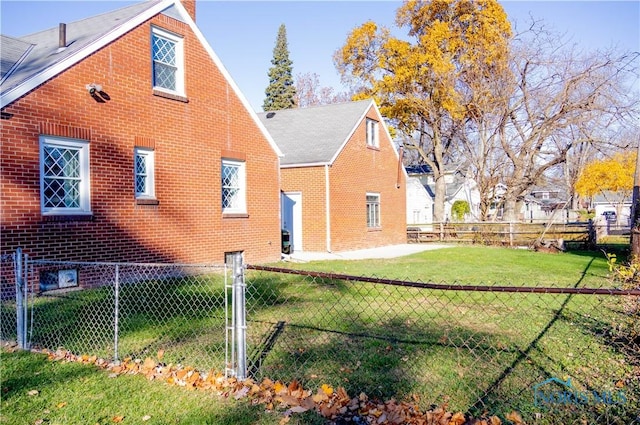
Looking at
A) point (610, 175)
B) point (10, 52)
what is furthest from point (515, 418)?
point (610, 175)

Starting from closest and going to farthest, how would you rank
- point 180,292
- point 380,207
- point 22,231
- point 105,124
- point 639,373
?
point 639,373
point 22,231
point 180,292
point 105,124
point 380,207

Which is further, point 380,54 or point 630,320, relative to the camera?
point 380,54

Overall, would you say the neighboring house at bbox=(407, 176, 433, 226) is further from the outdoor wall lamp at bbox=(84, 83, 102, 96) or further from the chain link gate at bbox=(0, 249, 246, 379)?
the outdoor wall lamp at bbox=(84, 83, 102, 96)

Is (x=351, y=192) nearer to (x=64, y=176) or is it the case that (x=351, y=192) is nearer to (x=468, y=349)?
(x=64, y=176)

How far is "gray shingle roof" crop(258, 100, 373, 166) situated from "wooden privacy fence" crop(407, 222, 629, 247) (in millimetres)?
8910

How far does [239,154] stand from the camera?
557 inches

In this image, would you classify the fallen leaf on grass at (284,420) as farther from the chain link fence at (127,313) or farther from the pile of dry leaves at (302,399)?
the chain link fence at (127,313)

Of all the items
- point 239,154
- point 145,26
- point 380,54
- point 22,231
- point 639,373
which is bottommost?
point 639,373

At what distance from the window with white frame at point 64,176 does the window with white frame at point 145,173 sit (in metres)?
1.35

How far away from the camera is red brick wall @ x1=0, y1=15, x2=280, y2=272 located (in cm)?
915

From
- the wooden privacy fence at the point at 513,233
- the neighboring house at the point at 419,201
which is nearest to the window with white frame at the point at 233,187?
the wooden privacy fence at the point at 513,233

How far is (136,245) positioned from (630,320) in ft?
31.1

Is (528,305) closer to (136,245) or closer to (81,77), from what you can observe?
(136,245)

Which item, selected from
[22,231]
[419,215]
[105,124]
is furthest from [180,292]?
[419,215]
